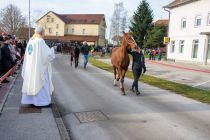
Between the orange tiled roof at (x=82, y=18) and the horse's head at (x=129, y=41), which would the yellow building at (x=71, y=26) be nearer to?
the orange tiled roof at (x=82, y=18)

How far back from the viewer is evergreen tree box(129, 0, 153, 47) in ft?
193

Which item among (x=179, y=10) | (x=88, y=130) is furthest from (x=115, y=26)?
(x=88, y=130)

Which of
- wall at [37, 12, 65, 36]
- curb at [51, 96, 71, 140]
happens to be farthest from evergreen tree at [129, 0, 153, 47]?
curb at [51, 96, 71, 140]

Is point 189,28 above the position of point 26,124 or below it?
above

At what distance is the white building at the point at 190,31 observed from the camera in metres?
31.2

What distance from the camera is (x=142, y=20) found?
59.1 metres

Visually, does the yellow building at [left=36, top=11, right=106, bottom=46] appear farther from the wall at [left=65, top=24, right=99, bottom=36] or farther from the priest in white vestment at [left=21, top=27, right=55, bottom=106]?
the priest in white vestment at [left=21, top=27, right=55, bottom=106]

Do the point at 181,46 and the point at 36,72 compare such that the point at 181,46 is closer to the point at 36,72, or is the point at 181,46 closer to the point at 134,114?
the point at 134,114

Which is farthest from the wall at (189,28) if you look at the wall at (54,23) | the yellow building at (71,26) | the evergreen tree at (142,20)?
the wall at (54,23)

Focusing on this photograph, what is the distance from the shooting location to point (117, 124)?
6891 millimetres

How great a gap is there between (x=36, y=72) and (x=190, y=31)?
29.4 m

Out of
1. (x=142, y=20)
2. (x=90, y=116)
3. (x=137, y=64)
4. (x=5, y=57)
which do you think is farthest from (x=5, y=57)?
(x=142, y=20)

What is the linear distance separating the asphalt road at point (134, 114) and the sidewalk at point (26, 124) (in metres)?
0.45

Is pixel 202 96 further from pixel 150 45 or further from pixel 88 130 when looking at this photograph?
pixel 150 45
